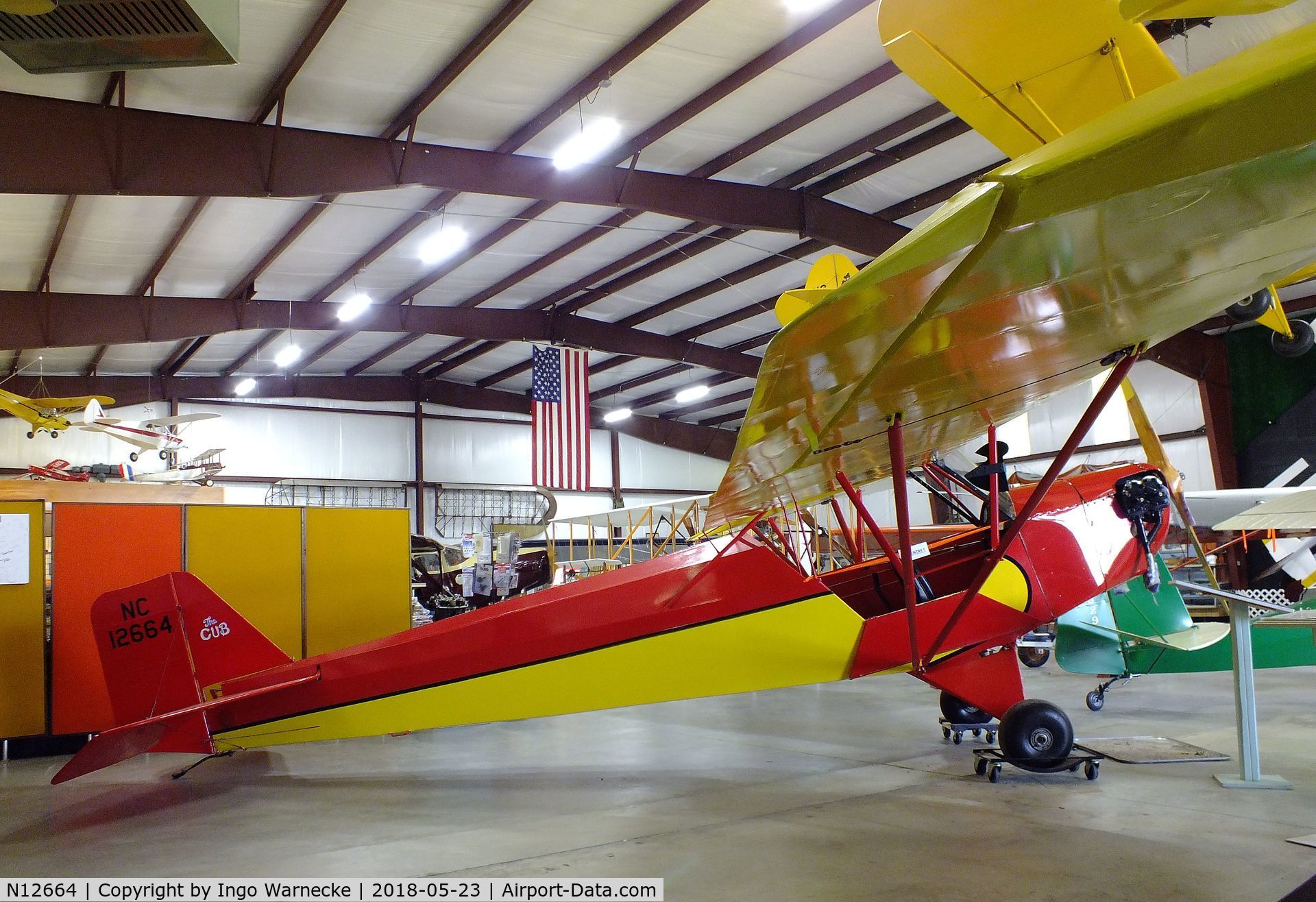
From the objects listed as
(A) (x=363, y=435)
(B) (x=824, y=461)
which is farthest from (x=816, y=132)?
(A) (x=363, y=435)

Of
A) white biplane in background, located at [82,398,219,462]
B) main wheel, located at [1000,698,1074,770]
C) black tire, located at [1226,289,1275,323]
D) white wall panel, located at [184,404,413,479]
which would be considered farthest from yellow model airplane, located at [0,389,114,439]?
black tire, located at [1226,289,1275,323]

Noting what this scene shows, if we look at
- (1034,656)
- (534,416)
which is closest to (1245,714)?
(1034,656)

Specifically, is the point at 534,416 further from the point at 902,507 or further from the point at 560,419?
the point at 902,507

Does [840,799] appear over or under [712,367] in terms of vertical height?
under

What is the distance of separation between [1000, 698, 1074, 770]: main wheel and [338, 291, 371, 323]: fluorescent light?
14518mm

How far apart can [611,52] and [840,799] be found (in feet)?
26.5

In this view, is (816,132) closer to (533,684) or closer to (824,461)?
(824,461)

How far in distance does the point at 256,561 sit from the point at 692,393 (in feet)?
67.2

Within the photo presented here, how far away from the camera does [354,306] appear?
16672 mm

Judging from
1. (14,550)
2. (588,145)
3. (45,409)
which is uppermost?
(588,145)

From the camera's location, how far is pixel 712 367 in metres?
23.1

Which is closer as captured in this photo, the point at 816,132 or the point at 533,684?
the point at 533,684

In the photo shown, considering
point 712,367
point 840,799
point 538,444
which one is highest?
point 712,367

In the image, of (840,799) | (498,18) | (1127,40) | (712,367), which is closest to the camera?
(840,799)
